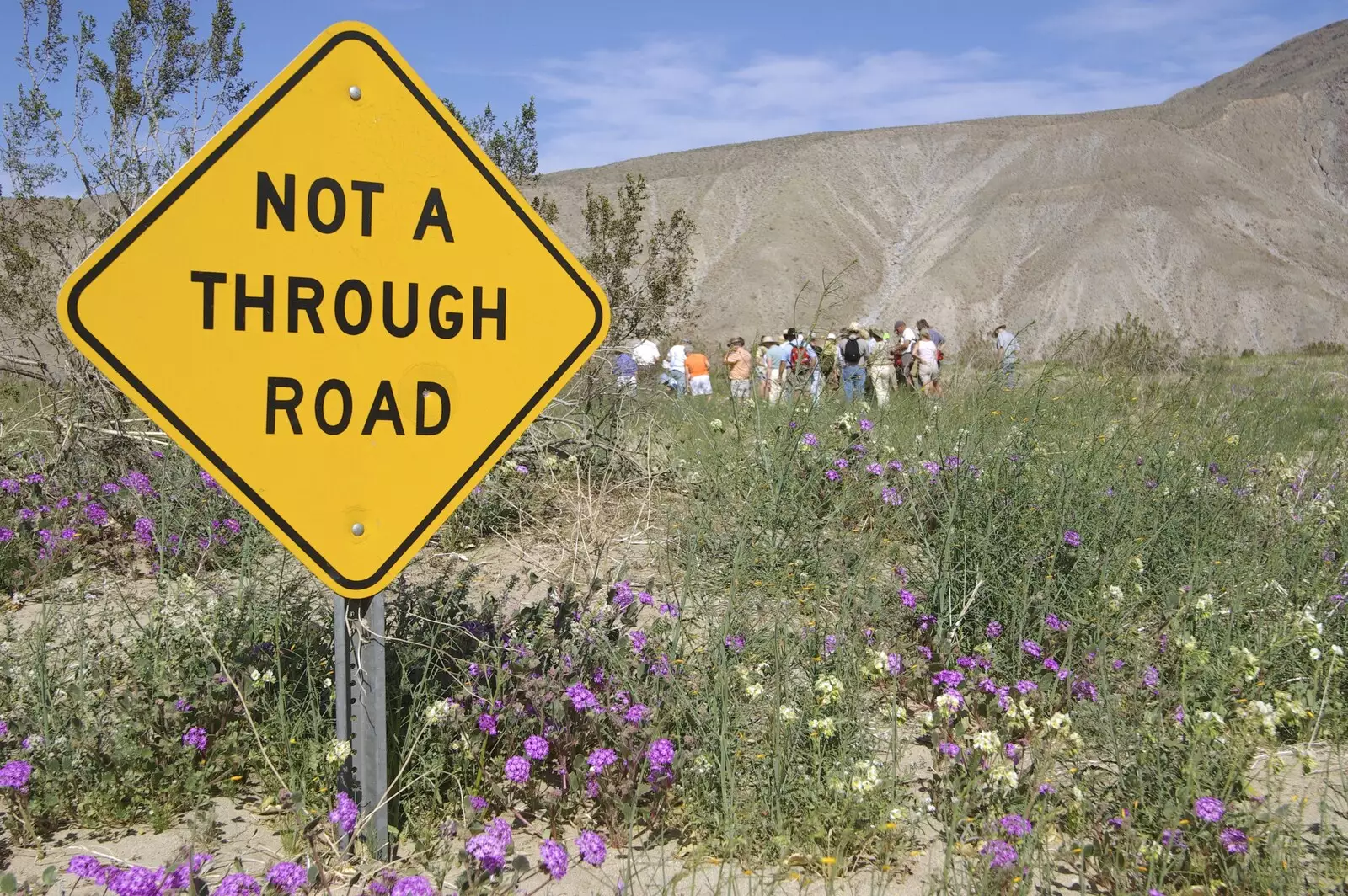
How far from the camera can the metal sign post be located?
7.76 ft

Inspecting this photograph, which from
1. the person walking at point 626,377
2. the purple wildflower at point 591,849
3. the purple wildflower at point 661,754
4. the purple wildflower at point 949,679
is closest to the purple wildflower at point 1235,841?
the purple wildflower at point 949,679

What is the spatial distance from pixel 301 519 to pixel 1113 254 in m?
50.8

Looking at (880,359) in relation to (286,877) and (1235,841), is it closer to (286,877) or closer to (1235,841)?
(1235,841)

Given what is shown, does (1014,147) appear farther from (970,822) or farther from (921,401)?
(970,822)

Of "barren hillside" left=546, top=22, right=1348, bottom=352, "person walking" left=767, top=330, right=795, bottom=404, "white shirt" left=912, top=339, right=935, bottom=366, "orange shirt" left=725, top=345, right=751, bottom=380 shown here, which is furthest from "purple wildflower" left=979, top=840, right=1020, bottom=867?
"barren hillside" left=546, top=22, right=1348, bottom=352

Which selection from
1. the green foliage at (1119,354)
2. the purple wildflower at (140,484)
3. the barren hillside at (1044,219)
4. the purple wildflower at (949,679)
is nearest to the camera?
the purple wildflower at (949,679)

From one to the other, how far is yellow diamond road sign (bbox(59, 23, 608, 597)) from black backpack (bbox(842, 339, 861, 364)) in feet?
36.1

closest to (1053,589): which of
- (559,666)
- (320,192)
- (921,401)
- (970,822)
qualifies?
→ (970,822)

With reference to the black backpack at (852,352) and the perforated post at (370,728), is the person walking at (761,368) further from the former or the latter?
the black backpack at (852,352)

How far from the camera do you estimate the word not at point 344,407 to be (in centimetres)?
216

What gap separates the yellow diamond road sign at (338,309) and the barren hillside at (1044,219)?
38.1 m

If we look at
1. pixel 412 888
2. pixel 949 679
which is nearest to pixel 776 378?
pixel 949 679

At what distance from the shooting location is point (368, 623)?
2352 mm

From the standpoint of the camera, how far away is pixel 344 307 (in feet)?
7.25
